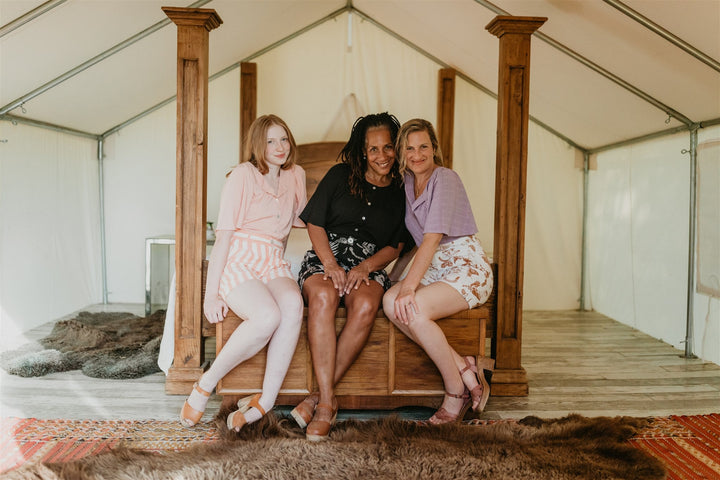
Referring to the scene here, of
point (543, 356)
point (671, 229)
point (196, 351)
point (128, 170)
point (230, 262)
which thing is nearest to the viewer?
point (230, 262)

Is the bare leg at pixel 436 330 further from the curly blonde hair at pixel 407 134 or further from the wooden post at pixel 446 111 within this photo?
the wooden post at pixel 446 111

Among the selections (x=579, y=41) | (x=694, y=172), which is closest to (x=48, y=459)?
(x=579, y=41)

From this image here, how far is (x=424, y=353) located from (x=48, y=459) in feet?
4.57

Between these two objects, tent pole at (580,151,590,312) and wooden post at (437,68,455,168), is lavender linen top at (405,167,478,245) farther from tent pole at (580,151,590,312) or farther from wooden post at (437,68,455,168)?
tent pole at (580,151,590,312)

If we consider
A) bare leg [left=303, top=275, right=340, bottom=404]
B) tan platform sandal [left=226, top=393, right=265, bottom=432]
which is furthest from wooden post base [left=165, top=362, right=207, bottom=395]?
bare leg [left=303, top=275, right=340, bottom=404]

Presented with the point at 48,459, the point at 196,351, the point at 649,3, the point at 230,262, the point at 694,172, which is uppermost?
the point at 649,3

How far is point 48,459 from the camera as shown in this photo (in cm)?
200

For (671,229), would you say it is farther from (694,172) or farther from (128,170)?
(128,170)

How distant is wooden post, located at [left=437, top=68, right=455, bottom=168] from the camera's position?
188 inches

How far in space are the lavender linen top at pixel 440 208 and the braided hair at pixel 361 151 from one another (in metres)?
0.14

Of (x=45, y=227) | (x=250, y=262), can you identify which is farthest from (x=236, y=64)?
(x=250, y=262)

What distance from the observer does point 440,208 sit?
247 centimetres

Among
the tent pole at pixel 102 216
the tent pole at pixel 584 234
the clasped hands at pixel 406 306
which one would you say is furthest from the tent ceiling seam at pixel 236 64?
the clasped hands at pixel 406 306

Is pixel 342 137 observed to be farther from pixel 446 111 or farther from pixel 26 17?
pixel 26 17
